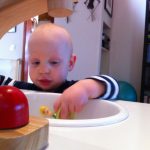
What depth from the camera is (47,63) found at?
2.78 ft

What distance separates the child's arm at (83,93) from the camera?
0.52 meters

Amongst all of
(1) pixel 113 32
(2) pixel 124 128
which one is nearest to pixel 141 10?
(1) pixel 113 32

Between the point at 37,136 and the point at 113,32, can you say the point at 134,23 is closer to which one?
the point at 113,32

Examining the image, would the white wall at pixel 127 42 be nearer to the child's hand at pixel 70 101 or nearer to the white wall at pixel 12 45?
the white wall at pixel 12 45

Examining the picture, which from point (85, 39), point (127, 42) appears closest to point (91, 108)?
point (85, 39)

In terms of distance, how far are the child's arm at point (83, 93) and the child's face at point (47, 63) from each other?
26 centimetres

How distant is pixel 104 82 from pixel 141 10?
2553mm

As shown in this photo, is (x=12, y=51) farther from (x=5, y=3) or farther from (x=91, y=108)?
(x=5, y=3)

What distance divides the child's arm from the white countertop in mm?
182

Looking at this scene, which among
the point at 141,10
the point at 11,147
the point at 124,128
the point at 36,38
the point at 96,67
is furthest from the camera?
the point at 141,10

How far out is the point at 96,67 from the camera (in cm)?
230

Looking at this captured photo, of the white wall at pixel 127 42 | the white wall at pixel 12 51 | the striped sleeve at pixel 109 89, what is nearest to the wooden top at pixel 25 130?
the striped sleeve at pixel 109 89

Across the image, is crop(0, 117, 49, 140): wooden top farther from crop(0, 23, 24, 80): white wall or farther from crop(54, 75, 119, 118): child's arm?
crop(0, 23, 24, 80): white wall

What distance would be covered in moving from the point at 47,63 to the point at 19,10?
0.55 metres
